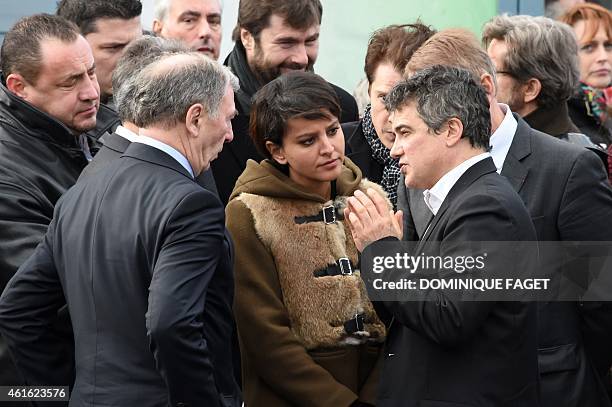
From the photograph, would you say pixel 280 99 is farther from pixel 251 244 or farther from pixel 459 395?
pixel 459 395

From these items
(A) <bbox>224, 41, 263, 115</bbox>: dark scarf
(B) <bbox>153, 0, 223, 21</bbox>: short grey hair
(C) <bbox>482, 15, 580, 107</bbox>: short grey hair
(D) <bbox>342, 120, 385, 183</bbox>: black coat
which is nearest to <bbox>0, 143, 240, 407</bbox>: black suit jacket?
(D) <bbox>342, 120, 385, 183</bbox>: black coat

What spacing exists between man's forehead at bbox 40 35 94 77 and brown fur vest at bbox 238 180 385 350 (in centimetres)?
92

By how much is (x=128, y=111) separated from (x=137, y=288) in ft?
2.09

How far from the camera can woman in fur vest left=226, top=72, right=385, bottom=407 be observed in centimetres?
402

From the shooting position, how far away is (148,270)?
3326 millimetres

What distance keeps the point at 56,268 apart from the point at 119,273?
1.07 ft

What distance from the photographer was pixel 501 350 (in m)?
3.44

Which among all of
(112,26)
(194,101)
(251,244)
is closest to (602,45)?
(112,26)

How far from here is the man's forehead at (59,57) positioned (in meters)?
4.40

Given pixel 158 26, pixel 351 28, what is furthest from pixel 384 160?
pixel 351 28

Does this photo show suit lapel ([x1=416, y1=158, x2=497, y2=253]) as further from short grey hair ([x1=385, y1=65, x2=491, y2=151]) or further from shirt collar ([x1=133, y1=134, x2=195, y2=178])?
shirt collar ([x1=133, y1=134, x2=195, y2=178])

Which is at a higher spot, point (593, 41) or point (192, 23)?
point (192, 23)

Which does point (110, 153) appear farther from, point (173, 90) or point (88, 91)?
Result: point (88, 91)

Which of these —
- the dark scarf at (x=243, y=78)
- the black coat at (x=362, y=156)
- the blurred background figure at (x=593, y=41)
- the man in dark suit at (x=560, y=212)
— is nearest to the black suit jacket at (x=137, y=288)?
the man in dark suit at (x=560, y=212)
